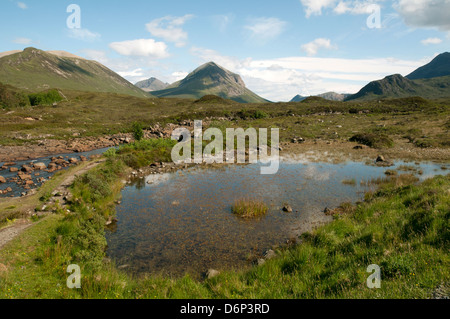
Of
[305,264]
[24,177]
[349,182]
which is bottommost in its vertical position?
[305,264]

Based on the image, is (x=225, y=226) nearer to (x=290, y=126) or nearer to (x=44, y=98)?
(x=290, y=126)

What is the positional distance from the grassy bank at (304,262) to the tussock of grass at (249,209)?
3.87m

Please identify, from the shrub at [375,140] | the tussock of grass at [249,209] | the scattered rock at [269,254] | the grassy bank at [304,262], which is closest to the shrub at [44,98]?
the grassy bank at [304,262]

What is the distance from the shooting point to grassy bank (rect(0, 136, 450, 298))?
21.6 feet

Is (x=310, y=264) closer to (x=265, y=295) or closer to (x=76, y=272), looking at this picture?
(x=265, y=295)

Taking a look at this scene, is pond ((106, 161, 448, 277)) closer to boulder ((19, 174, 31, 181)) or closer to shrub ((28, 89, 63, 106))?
boulder ((19, 174, 31, 181))

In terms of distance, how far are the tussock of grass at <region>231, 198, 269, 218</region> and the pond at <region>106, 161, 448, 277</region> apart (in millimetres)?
513

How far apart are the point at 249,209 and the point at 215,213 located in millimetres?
2398

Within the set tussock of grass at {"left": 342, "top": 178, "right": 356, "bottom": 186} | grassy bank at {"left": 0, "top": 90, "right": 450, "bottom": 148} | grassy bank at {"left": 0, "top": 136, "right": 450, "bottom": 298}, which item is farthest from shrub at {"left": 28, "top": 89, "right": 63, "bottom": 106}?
tussock of grass at {"left": 342, "top": 178, "right": 356, "bottom": 186}

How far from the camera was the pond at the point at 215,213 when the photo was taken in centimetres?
1116

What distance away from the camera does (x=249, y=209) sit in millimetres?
15195

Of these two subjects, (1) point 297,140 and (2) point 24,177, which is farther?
(1) point 297,140

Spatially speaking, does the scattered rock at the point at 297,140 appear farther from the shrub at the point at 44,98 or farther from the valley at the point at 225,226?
the shrub at the point at 44,98

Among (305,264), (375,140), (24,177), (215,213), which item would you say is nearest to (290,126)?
(375,140)
